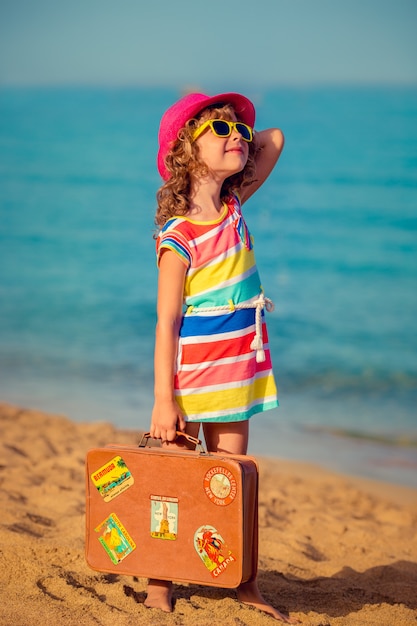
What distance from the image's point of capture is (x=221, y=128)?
9.27 feet

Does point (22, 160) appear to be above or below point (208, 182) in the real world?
above

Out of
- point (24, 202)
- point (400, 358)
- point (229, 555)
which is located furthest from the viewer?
A: point (24, 202)

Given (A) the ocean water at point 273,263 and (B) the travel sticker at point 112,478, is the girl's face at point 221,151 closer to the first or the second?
(B) the travel sticker at point 112,478

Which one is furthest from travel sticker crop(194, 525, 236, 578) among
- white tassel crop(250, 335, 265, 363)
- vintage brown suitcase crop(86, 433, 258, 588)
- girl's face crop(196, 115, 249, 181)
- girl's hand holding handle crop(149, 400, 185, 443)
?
girl's face crop(196, 115, 249, 181)

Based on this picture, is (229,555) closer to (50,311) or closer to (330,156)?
(50,311)

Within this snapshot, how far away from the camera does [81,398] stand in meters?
6.68

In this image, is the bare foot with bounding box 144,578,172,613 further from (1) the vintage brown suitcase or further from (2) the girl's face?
(2) the girl's face

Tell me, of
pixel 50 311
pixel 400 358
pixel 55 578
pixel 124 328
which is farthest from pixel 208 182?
pixel 50 311

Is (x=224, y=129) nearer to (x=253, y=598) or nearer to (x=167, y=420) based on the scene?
(x=167, y=420)

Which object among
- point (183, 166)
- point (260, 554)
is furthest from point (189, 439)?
point (260, 554)

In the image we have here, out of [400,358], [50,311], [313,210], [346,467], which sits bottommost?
[346,467]

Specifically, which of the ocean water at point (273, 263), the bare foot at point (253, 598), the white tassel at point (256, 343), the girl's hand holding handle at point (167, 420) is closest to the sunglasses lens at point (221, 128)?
the white tassel at point (256, 343)

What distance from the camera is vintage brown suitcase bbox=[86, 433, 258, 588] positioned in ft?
8.63

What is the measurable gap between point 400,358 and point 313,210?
27.5 ft
